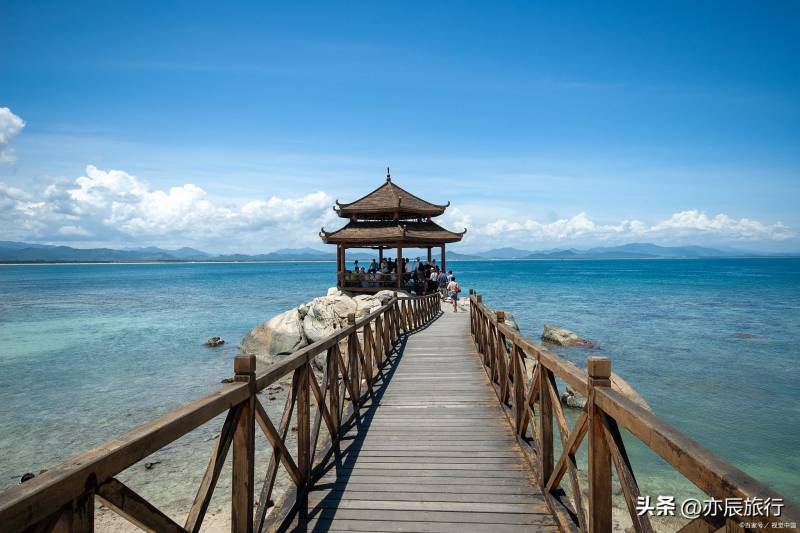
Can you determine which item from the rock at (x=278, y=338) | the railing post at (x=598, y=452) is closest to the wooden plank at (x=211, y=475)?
the railing post at (x=598, y=452)

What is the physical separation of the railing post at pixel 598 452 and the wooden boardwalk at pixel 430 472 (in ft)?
2.72

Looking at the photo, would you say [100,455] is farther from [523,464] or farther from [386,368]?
[386,368]

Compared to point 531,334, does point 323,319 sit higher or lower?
higher

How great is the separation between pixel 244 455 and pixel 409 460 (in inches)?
84.7

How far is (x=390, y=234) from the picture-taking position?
65.9ft

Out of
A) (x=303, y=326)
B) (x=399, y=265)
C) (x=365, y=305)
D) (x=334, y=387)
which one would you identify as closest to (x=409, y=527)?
(x=334, y=387)

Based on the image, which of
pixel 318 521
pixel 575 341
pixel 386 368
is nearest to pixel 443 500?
pixel 318 521

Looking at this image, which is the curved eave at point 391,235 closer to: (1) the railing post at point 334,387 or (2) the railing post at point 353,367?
(2) the railing post at point 353,367

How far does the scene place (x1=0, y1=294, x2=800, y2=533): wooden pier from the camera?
168 centimetres

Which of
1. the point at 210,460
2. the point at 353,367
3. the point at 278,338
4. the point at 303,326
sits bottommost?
the point at 278,338

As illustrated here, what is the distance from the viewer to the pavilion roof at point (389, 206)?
20.8 metres

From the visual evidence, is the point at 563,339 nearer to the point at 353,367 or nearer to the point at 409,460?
the point at 353,367

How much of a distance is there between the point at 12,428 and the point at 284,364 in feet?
36.0

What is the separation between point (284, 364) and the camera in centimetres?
361
